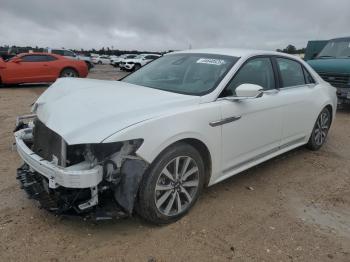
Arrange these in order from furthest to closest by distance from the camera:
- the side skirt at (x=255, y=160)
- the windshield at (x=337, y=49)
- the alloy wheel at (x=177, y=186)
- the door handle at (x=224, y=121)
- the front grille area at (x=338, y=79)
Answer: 1. the windshield at (x=337, y=49)
2. the front grille area at (x=338, y=79)
3. the side skirt at (x=255, y=160)
4. the door handle at (x=224, y=121)
5. the alloy wheel at (x=177, y=186)

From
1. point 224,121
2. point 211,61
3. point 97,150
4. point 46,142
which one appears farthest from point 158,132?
point 211,61

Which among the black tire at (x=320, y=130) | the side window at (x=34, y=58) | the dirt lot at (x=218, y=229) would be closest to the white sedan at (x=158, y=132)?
the dirt lot at (x=218, y=229)

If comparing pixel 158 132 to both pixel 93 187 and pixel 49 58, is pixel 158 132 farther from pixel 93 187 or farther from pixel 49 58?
pixel 49 58

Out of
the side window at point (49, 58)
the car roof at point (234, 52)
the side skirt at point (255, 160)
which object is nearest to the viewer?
the side skirt at point (255, 160)

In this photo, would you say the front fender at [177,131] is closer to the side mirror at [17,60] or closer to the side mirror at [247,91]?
the side mirror at [247,91]

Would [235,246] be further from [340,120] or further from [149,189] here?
[340,120]

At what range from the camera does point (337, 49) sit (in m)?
10.6

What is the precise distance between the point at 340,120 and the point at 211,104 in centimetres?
621

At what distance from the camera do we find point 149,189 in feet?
10.3

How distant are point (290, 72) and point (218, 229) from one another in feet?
8.90

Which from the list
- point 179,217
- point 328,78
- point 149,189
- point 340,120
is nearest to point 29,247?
point 149,189

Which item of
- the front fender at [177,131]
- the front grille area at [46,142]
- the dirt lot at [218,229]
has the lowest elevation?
the dirt lot at [218,229]

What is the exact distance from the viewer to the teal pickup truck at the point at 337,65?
Result: 9.51m

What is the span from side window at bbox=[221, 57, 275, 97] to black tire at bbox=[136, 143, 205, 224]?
32.5 inches
